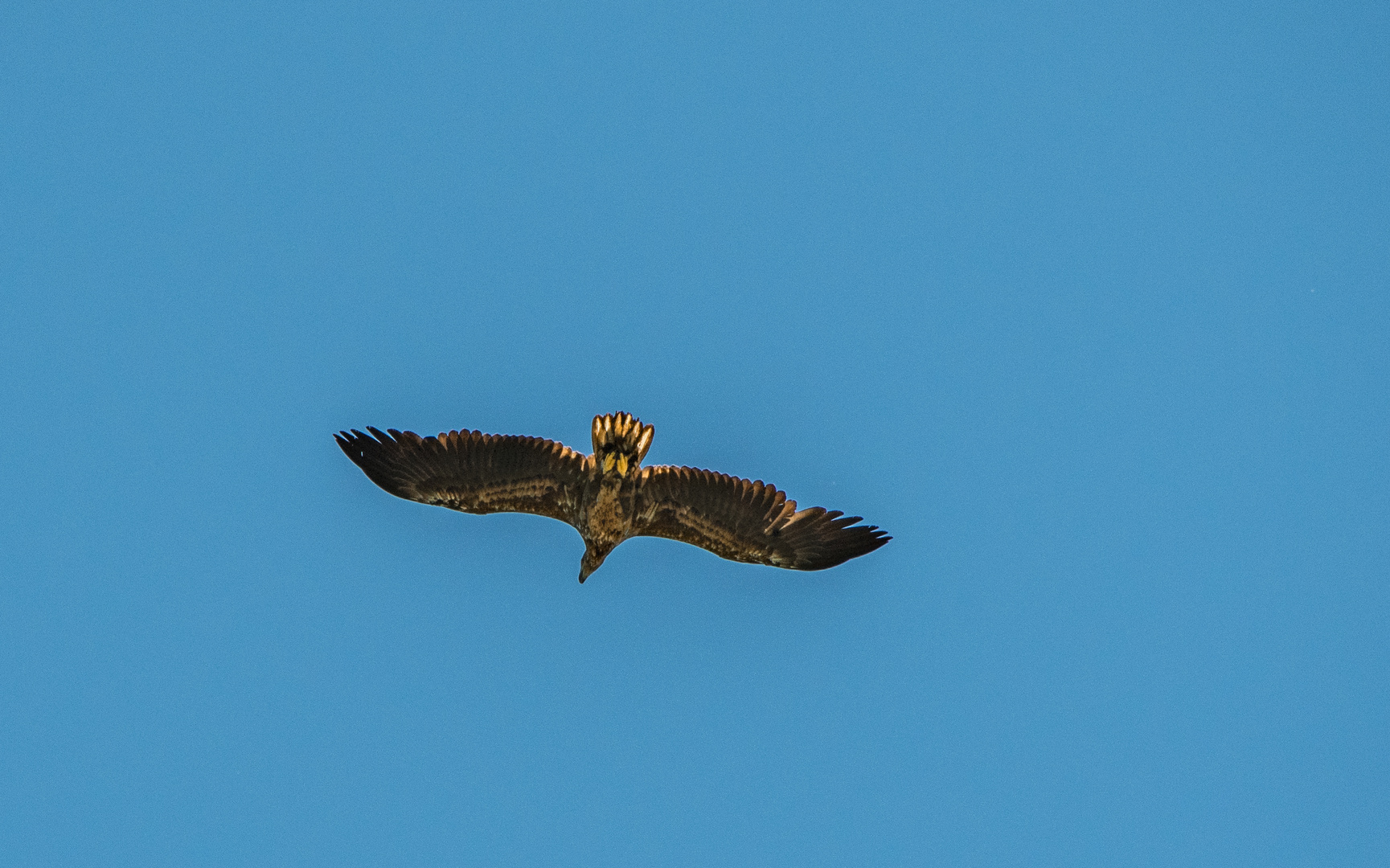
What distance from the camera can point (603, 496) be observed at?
15508 millimetres

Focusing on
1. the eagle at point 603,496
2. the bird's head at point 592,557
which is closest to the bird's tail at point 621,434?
the eagle at point 603,496

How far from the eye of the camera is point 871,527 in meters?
15.9

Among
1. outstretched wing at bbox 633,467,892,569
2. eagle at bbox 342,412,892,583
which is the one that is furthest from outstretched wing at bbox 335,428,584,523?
outstretched wing at bbox 633,467,892,569

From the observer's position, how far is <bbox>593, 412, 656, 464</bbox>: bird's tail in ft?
49.0

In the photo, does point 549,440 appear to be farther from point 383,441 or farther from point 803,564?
point 803,564

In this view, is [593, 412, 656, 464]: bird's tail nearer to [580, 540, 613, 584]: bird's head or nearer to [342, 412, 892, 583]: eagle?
[342, 412, 892, 583]: eagle

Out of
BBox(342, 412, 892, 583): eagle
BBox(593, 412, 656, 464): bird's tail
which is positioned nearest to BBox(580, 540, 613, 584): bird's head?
BBox(342, 412, 892, 583): eagle

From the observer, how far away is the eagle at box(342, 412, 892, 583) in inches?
610

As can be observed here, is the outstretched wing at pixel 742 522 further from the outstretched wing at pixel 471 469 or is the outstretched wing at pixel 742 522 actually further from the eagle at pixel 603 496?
the outstretched wing at pixel 471 469

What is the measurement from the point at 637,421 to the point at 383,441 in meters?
2.70

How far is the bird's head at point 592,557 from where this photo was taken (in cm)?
1602

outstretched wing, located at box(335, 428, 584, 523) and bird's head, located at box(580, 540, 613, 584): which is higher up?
outstretched wing, located at box(335, 428, 584, 523)

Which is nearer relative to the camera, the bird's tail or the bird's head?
the bird's tail

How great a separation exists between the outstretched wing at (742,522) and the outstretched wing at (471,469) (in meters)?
0.85
